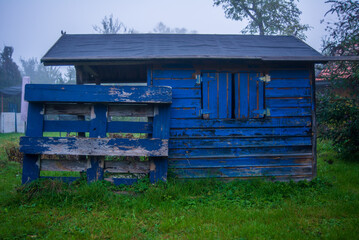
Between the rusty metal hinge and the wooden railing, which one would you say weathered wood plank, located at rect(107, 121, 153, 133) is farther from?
the rusty metal hinge

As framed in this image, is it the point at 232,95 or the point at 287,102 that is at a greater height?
the point at 232,95

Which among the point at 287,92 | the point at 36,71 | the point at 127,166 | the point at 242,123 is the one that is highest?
the point at 36,71

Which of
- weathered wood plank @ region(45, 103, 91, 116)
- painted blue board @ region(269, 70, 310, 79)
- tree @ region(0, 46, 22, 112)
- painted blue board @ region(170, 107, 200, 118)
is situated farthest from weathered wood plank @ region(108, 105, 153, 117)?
tree @ region(0, 46, 22, 112)

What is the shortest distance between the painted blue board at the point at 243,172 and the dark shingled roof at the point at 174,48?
Result: 8.29 ft

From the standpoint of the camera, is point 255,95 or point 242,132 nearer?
point 242,132

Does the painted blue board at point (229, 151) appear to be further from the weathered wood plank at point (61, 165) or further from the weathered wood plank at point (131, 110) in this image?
the weathered wood plank at point (61, 165)

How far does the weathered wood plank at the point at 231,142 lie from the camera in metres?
5.41

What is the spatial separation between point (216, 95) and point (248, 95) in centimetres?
78

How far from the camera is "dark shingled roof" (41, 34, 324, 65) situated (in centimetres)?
508

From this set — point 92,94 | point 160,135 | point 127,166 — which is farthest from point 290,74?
point 92,94

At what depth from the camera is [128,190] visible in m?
4.59

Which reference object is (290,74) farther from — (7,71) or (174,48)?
(7,71)

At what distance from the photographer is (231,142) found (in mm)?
5484

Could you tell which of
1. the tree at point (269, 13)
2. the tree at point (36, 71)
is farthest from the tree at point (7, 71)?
the tree at point (36, 71)
